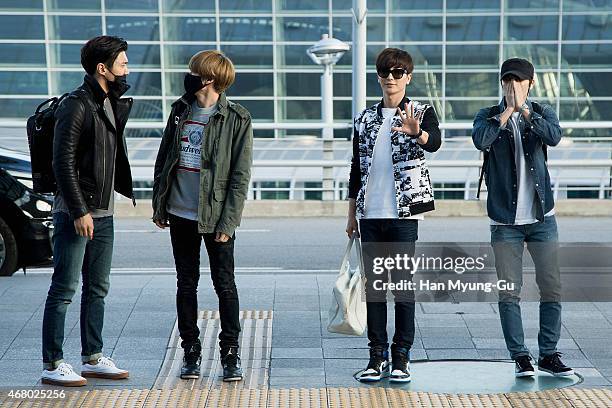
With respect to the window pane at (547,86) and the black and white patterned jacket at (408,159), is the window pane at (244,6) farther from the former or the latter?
the black and white patterned jacket at (408,159)

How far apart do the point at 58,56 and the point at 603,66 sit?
62.2ft

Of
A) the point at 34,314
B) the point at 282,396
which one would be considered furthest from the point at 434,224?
the point at 282,396

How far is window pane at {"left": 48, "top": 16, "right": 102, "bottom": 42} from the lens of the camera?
111 feet

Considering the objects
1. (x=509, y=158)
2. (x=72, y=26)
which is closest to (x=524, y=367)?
(x=509, y=158)

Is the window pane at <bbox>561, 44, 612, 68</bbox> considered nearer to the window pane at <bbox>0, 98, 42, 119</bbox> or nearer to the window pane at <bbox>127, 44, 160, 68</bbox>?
the window pane at <bbox>127, 44, 160, 68</bbox>

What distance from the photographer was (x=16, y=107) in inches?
1335

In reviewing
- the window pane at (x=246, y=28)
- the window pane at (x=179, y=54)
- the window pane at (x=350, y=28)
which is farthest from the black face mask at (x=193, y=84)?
the window pane at (x=179, y=54)

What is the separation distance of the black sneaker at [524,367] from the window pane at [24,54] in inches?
1218

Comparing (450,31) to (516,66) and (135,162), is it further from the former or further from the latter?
(516,66)

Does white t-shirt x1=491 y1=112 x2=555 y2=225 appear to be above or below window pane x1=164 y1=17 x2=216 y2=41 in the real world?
below

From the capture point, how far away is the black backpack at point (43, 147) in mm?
4922

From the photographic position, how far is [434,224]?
42.1 ft

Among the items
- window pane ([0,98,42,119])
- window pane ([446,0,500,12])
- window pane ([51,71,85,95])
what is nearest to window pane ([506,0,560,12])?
window pane ([446,0,500,12])

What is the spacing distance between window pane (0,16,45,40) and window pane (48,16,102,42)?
16.1 inches
